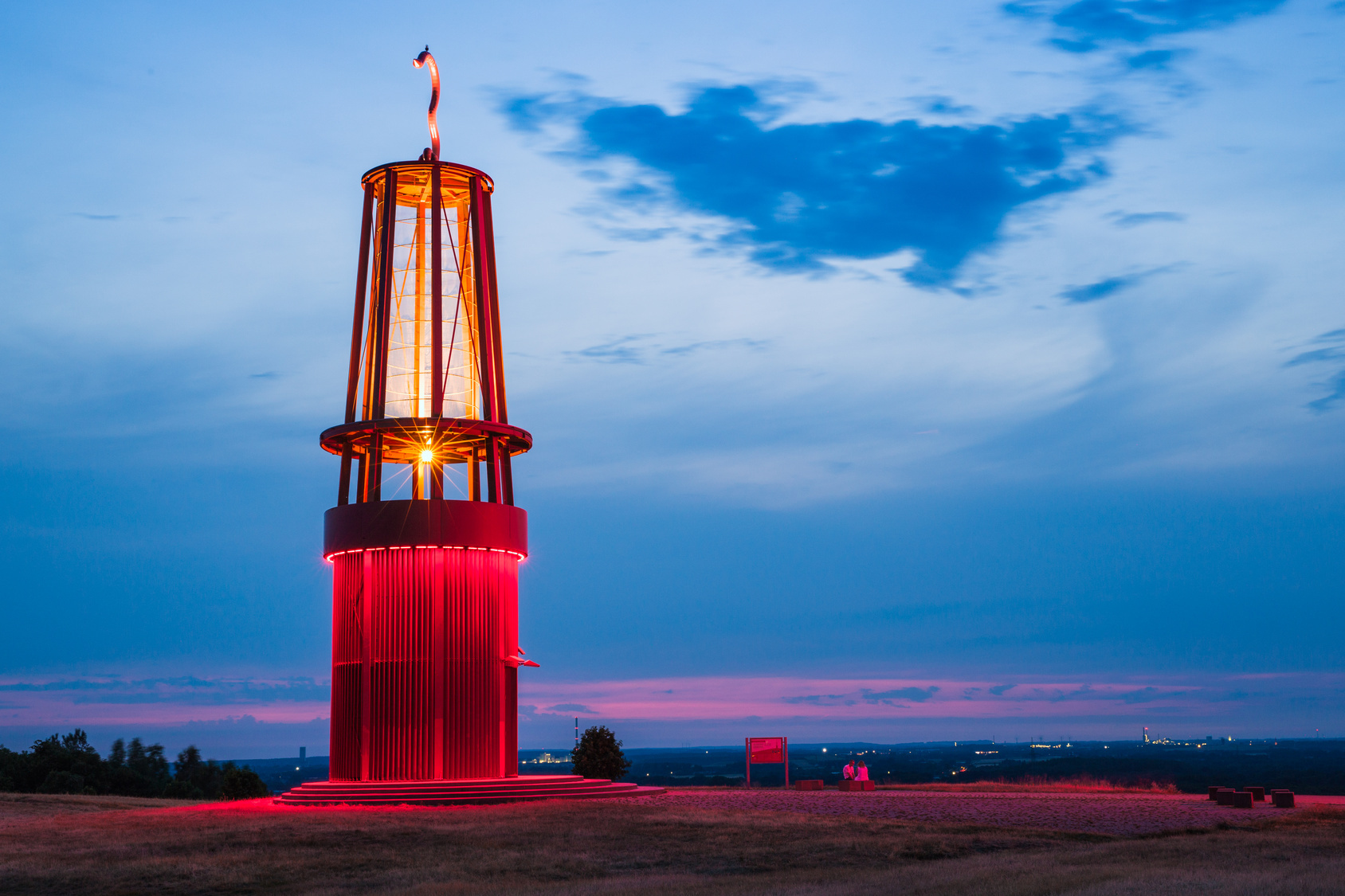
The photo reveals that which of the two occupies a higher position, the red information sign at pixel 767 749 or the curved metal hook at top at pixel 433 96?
Answer: the curved metal hook at top at pixel 433 96

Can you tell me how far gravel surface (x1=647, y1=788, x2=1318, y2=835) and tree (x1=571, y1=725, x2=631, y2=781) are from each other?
12.8 feet

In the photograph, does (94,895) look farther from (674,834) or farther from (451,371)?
(451,371)

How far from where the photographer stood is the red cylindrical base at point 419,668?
27.4m

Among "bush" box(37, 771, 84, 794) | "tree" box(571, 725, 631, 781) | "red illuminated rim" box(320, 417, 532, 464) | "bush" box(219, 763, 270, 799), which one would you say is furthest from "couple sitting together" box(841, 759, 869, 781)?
"bush" box(37, 771, 84, 794)

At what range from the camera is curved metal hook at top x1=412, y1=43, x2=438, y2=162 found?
105 ft

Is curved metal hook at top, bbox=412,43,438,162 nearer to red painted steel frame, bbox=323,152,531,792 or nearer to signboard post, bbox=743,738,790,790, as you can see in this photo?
red painted steel frame, bbox=323,152,531,792

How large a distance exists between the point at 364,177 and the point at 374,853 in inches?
748

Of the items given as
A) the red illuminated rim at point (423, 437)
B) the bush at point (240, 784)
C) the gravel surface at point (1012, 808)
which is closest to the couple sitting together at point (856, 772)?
the gravel surface at point (1012, 808)

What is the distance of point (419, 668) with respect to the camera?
2761 cm

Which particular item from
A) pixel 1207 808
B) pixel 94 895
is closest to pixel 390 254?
pixel 94 895

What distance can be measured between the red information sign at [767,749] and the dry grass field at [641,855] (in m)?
9.87

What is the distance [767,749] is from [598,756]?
14.6ft

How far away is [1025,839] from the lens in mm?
19219

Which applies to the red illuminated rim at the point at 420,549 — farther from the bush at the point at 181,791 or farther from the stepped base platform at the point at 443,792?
the bush at the point at 181,791
